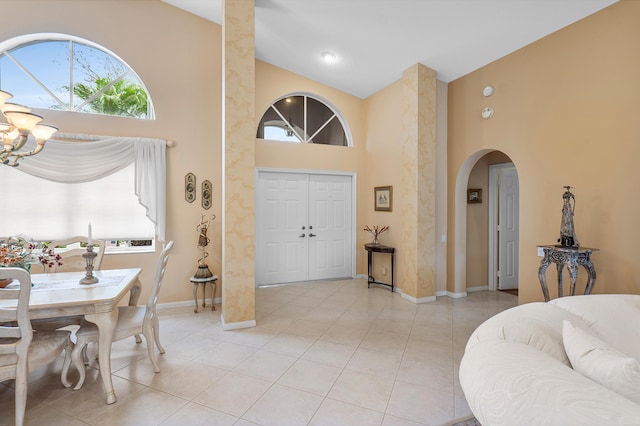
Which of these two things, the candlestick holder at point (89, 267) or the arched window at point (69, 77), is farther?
the arched window at point (69, 77)

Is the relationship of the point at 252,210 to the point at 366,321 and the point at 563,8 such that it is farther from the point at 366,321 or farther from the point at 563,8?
the point at 563,8

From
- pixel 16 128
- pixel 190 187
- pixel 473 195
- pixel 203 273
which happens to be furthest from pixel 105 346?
pixel 473 195

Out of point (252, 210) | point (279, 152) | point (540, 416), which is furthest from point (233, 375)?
point (279, 152)

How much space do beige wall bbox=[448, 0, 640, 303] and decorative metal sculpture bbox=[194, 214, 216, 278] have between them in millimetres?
4078

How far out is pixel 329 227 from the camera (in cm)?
570

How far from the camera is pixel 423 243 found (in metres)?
4.46

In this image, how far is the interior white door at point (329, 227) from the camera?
561 cm

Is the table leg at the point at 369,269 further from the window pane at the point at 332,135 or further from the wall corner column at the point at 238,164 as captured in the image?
the wall corner column at the point at 238,164

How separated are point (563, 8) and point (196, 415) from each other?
4882 millimetres

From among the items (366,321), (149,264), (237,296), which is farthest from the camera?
(149,264)

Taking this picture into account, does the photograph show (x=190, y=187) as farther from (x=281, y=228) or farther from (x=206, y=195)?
(x=281, y=228)

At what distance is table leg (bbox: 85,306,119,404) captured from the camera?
214cm

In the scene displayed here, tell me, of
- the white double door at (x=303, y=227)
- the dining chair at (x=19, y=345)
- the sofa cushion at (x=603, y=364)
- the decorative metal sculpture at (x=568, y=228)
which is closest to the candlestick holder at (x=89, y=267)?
the dining chair at (x=19, y=345)

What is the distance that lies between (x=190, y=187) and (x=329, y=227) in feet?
8.37
